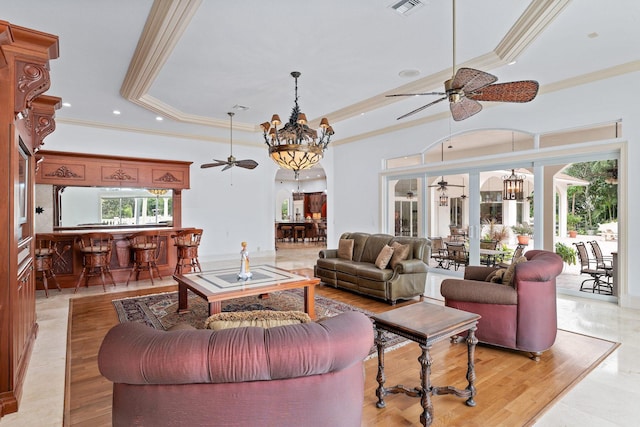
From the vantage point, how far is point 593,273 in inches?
203

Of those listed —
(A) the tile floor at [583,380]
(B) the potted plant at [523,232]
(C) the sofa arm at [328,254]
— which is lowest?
(A) the tile floor at [583,380]

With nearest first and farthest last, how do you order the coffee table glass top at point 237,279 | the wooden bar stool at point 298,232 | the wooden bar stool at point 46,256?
the coffee table glass top at point 237,279 < the wooden bar stool at point 46,256 < the wooden bar stool at point 298,232

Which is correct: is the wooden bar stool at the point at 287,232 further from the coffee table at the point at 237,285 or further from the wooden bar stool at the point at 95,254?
the coffee table at the point at 237,285

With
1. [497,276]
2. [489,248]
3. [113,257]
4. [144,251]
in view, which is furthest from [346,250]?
[113,257]

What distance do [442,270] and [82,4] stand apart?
683 cm

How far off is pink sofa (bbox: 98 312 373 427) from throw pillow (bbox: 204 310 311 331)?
224 mm

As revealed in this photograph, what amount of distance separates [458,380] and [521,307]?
0.91m

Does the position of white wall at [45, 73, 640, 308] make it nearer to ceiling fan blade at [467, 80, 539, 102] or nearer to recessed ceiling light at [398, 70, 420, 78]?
recessed ceiling light at [398, 70, 420, 78]

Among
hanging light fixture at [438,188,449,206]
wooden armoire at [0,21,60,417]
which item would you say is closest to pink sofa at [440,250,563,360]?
wooden armoire at [0,21,60,417]

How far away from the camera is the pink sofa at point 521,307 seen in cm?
308

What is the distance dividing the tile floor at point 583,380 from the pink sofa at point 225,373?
158 centimetres

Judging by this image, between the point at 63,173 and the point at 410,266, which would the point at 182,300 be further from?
the point at 63,173

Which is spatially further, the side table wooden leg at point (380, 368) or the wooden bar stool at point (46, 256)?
the wooden bar stool at point (46, 256)

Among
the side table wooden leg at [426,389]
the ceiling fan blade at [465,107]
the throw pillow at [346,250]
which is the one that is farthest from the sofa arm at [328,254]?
the side table wooden leg at [426,389]
